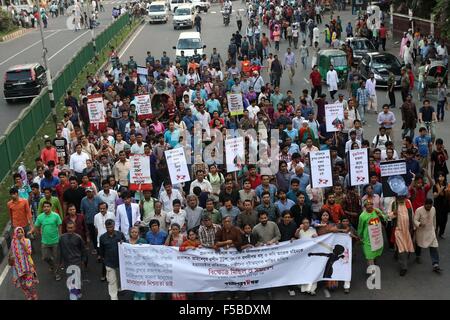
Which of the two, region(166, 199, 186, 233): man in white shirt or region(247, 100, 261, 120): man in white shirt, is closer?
region(166, 199, 186, 233): man in white shirt

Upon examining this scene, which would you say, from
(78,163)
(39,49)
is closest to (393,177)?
(78,163)

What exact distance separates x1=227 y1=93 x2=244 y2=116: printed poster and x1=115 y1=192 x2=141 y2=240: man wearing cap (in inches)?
284

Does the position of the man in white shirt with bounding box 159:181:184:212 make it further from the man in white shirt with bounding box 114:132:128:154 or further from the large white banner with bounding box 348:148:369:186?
the man in white shirt with bounding box 114:132:128:154

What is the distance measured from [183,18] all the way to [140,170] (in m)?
37.3

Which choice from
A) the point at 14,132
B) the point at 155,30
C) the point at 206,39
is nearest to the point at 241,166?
the point at 14,132

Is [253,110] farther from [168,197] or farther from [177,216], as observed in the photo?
[177,216]

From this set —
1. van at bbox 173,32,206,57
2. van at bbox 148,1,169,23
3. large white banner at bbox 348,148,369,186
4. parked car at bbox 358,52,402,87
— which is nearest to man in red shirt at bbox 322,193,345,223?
large white banner at bbox 348,148,369,186

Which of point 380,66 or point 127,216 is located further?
point 380,66

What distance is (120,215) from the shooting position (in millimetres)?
12289

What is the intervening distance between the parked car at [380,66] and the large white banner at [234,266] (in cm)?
1675

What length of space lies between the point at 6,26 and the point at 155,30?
49.6 feet

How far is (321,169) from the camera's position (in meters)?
12.8

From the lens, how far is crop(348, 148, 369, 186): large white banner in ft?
42.0

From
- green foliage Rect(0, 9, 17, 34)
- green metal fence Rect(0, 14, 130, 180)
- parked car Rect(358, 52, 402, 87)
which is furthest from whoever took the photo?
green foliage Rect(0, 9, 17, 34)
